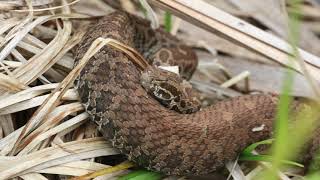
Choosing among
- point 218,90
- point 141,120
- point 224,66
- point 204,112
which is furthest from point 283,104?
point 224,66

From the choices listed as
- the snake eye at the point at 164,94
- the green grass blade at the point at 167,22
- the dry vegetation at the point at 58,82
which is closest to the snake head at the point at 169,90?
the snake eye at the point at 164,94

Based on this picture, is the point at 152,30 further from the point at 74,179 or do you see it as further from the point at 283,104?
the point at 283,104

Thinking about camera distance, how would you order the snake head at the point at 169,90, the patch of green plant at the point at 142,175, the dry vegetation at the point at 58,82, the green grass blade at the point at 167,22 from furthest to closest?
the green grass blade at the point at 167,22
the snake head at the point at 169,90
the patch of green plant at the point at 142,175
the dry vegetation at the point at 58,82

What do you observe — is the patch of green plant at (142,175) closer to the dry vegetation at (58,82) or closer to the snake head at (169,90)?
the dry vegetation at (58,82)

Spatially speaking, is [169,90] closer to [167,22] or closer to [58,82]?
[58,82]

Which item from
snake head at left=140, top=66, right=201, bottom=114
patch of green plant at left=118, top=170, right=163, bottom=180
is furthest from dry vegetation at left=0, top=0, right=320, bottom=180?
snake head at left=140, top=66, right=201, bottom=114

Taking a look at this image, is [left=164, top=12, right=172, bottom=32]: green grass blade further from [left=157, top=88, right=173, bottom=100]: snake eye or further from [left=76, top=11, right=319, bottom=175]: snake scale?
[left=157, top=88, right=173, bottom=100]: snake eye
